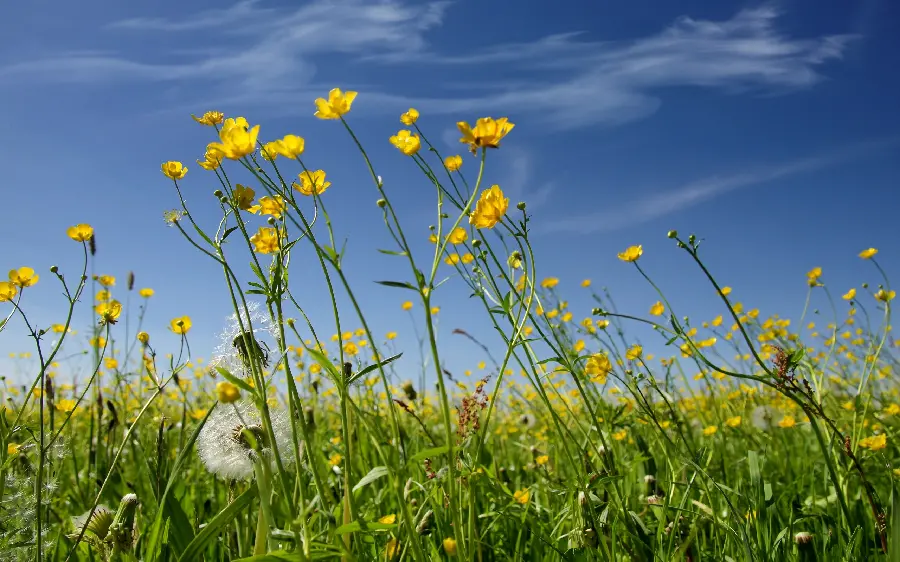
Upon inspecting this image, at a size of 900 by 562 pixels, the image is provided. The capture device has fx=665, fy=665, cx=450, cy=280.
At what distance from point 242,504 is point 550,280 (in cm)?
221

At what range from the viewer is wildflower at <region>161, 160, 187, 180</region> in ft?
4.80

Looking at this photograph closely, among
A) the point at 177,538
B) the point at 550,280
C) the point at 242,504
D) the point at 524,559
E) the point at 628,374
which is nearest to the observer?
the point at 242,504

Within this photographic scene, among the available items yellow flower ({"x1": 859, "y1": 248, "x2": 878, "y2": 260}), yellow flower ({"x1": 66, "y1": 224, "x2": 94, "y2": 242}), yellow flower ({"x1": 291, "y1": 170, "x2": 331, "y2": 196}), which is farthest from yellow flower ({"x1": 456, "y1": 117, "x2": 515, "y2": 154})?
yellow flower ({"x1": 859, "y1": 248, "x2": 878, "y2": 260})

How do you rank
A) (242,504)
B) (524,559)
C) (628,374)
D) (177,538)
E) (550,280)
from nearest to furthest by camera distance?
(242,504) < (177,538) < (524,559) < (628,374) < (550,280)

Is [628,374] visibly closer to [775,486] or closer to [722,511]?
[722,511]

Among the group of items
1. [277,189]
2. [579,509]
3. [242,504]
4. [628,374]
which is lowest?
[579,509]

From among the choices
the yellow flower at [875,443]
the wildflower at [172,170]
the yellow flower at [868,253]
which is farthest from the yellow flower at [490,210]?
the yellow flower at [868,253]

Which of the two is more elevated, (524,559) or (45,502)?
(45,502)

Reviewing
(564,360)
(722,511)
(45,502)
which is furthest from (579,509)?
(45,502)

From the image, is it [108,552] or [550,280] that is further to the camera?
[550,280]

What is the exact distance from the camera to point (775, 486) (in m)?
2.53

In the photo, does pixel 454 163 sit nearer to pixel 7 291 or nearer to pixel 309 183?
pixel 309 183

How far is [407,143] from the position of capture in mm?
1472

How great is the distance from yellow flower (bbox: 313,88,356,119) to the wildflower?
0.38 metres
